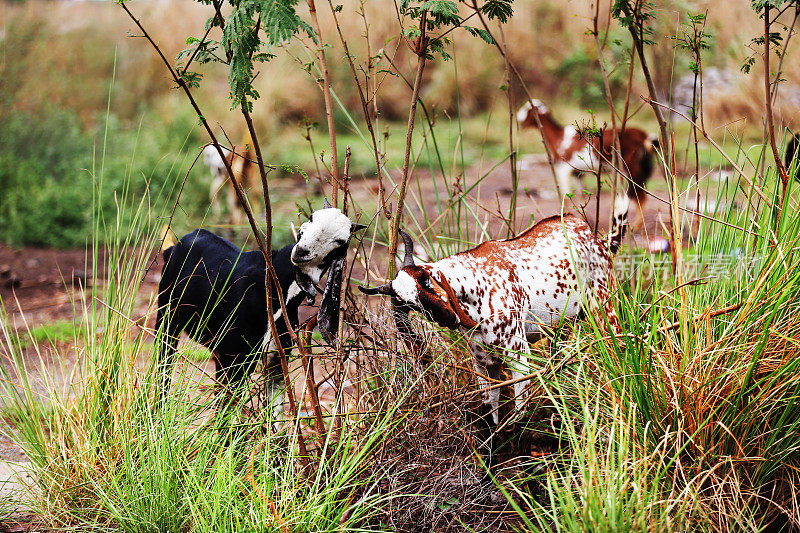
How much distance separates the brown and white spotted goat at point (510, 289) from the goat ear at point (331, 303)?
0.17 m

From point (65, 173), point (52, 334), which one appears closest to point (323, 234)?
point (52, 334)

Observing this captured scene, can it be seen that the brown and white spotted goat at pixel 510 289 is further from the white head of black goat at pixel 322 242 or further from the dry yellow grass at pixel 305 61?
the dry yellow grass at pixel 305 61

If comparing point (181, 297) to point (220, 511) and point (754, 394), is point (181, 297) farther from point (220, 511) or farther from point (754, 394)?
point (754, 394)

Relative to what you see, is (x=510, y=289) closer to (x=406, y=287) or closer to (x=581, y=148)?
(x=406, y=287)

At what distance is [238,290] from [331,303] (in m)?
0.44

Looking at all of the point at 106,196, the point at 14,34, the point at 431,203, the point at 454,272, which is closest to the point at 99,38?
the point at 14,34

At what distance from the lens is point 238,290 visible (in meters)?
2.62

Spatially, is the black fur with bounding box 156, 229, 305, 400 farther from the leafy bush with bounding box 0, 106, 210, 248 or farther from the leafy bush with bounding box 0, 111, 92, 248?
the leafy bush with bounding box 0, 111, 92, 248

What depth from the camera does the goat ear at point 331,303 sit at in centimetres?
231

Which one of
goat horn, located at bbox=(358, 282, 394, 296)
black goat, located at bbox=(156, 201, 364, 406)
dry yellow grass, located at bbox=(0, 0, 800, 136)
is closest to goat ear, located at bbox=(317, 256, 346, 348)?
black goat, located at bbox=(156, 201, 364, 406)

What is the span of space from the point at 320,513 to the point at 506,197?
5.41 metres

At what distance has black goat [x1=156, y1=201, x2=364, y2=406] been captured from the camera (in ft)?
7.39

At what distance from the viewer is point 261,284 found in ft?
8.45

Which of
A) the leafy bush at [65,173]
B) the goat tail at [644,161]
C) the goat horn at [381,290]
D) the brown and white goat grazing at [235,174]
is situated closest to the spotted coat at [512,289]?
the goat horn at [381,290]
